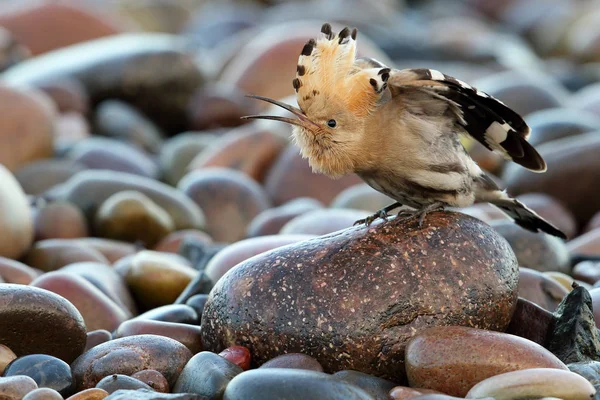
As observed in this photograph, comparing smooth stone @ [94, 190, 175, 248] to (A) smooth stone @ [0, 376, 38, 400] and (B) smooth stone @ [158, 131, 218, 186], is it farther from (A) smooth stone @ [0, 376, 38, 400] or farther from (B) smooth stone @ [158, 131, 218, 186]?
(A) smooth stone @ [0, 376, 38, 400]

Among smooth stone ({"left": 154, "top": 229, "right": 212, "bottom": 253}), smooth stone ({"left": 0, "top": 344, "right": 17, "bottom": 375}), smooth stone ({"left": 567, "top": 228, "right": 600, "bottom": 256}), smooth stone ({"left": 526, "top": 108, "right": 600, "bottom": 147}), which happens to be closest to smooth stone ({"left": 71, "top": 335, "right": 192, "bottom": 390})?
smooth stone ({"left": 0, "top": 344, "right": 17, "bottom": 375})

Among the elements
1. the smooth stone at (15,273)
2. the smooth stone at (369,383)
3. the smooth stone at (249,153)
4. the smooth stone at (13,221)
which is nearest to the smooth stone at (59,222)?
the smooth stone at (13,221)

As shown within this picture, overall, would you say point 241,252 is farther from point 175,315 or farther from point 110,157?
point 110,157

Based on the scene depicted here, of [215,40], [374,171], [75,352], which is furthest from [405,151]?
[215,40]

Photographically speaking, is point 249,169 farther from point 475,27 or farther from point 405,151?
point 475,27

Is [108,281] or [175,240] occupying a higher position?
[108,281]

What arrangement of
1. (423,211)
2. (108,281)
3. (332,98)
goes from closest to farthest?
(332,98) < (423,211) < (108,281)

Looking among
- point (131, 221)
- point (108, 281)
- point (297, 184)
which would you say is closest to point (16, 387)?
point (108, 281)
